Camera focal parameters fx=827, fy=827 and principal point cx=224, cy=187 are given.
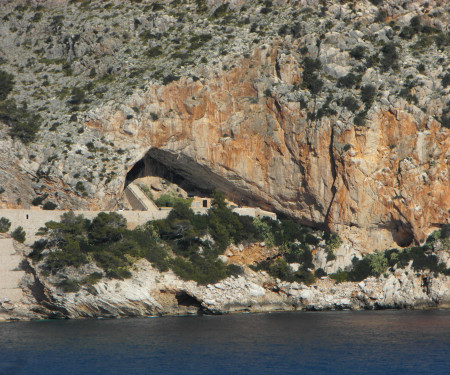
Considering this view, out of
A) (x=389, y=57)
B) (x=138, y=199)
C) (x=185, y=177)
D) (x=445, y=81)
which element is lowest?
(x=138, y=199)

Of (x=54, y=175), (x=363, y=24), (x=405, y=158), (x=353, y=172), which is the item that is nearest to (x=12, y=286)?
(x=54, y=175)

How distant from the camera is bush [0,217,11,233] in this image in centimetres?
5694

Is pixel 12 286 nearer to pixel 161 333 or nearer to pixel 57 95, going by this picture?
pixel 161 333

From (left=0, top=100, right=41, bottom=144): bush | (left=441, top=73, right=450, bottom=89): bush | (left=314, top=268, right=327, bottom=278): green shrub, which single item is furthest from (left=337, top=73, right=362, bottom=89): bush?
(left=0, top=100, right=41, bottom=144): bush

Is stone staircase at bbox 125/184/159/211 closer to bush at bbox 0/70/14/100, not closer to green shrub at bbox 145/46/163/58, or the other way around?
green shrub at bbox 145/46/163/58

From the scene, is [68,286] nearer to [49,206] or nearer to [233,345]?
[49,206]

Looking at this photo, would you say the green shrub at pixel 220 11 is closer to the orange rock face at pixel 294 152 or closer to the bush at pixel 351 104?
the orange rock face at pixel 294 152

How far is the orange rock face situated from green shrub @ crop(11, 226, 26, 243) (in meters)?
7.98

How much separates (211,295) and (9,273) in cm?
1389

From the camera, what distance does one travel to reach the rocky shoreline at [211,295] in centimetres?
5534

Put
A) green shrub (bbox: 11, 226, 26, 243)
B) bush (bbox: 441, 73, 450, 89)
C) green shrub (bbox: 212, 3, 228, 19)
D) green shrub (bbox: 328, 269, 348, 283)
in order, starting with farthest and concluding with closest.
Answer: green shrub (bbox: 212, 3, 228, 19) → bush (bbox: 441, 73, 450, 89) → green shrub (bbox: 328, 269, 348, 283) → green shrub (bbox: 11, 226, 26, 243)

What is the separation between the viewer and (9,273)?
56.1 m

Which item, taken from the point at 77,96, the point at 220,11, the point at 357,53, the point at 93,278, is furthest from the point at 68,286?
the point at 220,11

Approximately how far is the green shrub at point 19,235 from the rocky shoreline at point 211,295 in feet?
5.00
